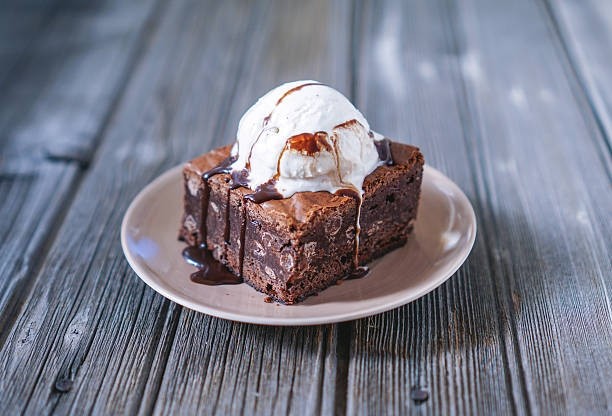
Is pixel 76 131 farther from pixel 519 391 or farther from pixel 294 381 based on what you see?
pixel 519 391

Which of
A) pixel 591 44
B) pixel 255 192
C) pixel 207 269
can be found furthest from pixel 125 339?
pixel 591 44

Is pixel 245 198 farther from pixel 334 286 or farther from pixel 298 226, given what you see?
pixel 334 286

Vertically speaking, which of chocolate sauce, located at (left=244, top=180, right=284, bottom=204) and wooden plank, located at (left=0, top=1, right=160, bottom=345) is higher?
chocolate sauce, located at (left=244, top=180, right=284, bottom=204)

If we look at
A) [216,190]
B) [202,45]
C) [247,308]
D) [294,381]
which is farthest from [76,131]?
[294,381]

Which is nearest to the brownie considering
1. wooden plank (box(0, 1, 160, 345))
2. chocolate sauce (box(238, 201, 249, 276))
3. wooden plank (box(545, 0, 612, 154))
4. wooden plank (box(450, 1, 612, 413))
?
chocolate sauce (box(238, 201, 249, 276))

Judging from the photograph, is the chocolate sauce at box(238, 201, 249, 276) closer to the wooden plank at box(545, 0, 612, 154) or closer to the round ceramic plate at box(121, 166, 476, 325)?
the round ceramic plate at box(121, 166, 476, 325)
